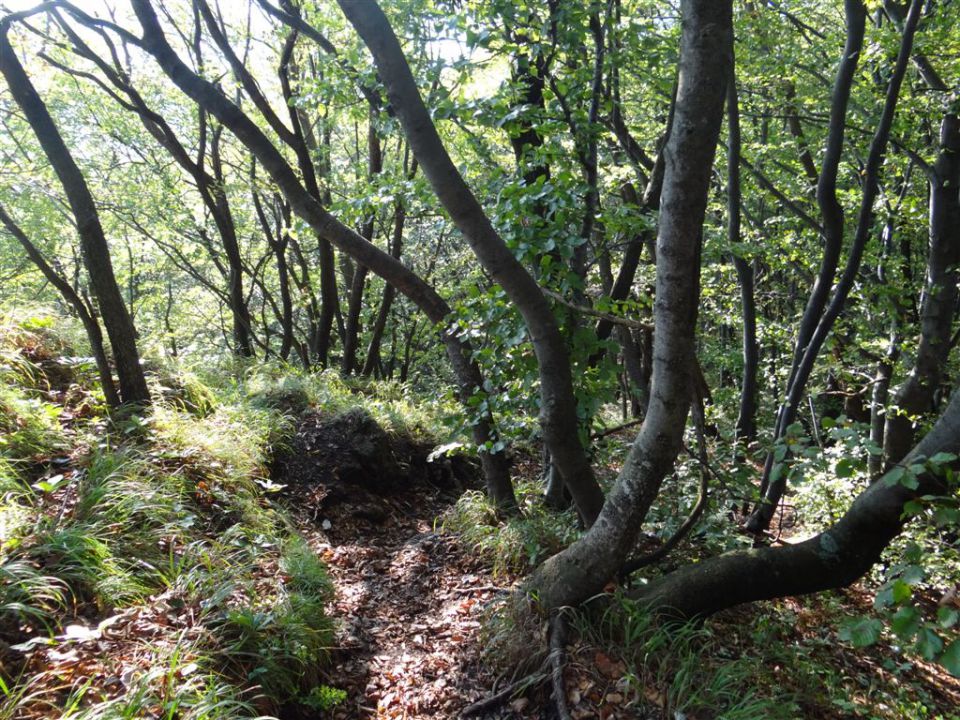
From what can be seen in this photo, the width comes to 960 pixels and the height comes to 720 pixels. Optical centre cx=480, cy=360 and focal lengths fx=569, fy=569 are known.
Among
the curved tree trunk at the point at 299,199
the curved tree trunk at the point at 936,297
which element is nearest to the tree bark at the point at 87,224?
the curved tree trunk at the point at 299,199

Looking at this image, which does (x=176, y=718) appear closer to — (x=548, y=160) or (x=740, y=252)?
(x=548, y=160)

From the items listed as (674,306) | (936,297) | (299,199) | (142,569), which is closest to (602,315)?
(674,306)

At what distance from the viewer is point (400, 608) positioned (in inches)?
167

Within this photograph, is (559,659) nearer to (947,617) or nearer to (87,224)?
(947,617)

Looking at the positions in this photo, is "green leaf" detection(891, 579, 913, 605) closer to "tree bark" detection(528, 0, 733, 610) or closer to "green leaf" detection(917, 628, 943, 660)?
"green leaf" detection(917, 628, 943, 660)

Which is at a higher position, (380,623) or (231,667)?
(231,667)

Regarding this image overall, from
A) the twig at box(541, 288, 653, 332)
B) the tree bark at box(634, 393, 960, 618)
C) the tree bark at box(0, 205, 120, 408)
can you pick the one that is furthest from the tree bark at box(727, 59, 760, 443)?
the tree bark at box(0, 205, 120, 408)

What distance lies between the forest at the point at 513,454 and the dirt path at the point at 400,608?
2 centimetres

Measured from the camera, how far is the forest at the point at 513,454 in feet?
9.32

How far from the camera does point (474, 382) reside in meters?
5.02

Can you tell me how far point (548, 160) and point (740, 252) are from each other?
2495 millimetres

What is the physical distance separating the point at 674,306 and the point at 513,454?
17.9 feet

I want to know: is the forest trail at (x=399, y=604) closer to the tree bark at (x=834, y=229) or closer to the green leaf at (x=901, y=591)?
the green leaf at (x=901, y=591)

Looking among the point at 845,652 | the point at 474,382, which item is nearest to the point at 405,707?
the point at 474,382
